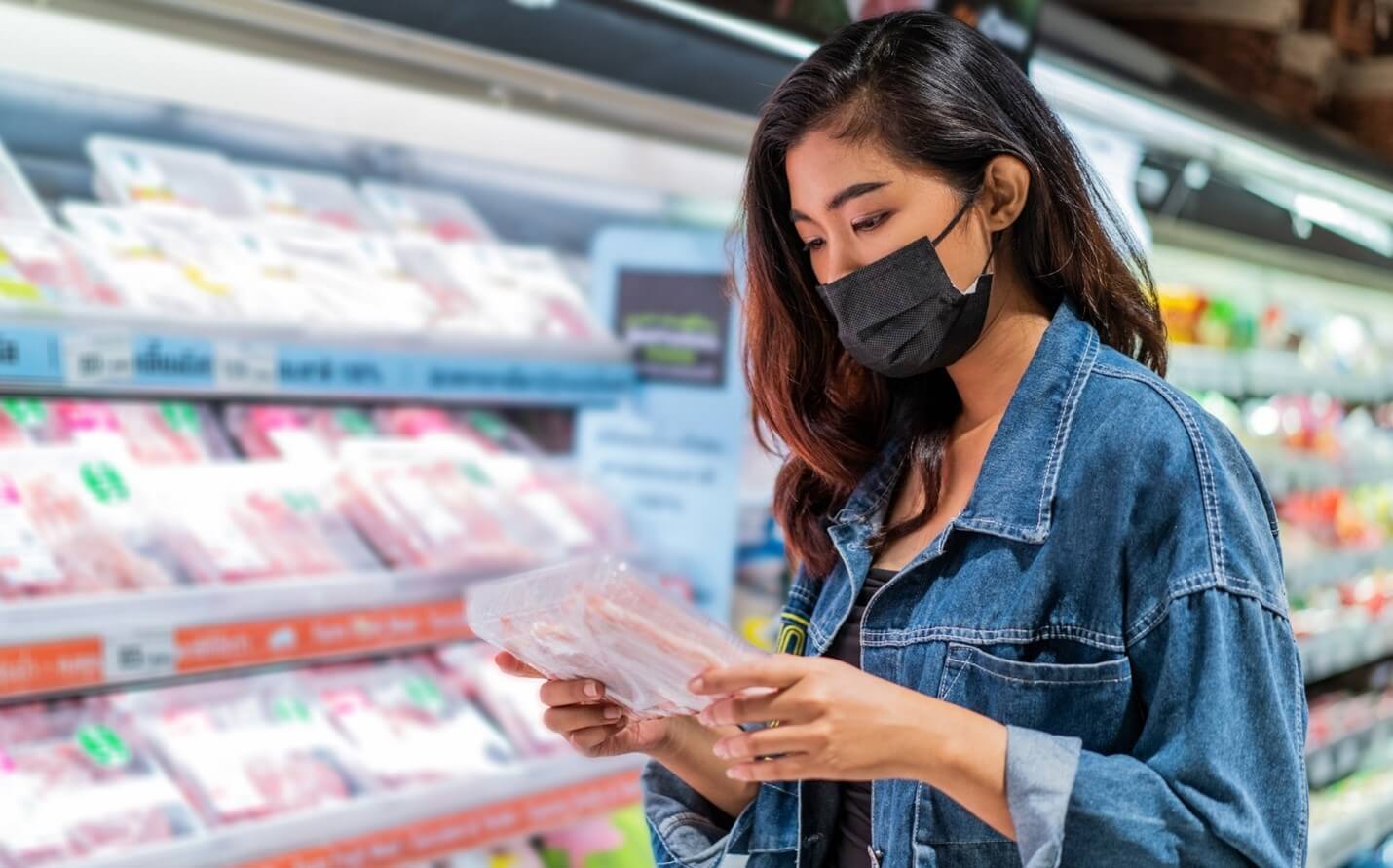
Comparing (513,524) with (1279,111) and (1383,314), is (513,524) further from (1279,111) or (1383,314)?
(1383,314)

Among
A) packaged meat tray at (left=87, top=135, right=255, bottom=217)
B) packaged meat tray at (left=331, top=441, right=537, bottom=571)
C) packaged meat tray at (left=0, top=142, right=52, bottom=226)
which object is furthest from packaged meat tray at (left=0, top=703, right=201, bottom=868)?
packaged meat tray at (left=87, top=135, right=255, bottom=217)

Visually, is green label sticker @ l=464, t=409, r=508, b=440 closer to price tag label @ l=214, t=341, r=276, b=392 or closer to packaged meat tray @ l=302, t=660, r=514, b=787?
packaged meat tray @ l=302, t=660, r=514, b=787

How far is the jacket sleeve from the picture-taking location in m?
1.01

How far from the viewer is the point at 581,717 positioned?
128 centimetres

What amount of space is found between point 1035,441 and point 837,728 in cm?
39

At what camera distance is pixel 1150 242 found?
387 centimetres

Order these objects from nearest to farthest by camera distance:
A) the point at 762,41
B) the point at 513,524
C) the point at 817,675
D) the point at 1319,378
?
the point at 817,675
the point at 762,41
the point at 513,524
the point at 1319,378

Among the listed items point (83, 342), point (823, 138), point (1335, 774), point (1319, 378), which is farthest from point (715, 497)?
point (1335, 774)

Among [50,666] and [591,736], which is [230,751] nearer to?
[50,666]

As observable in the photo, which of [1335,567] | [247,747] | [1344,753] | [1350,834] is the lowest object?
[1350,834]

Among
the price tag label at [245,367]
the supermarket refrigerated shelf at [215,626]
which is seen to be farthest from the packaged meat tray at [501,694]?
the price tag label at [245,367]

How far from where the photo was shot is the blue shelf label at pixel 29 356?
1768 millimetres

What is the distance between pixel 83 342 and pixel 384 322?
0.61m

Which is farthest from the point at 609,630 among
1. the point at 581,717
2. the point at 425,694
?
the point at 425,694
